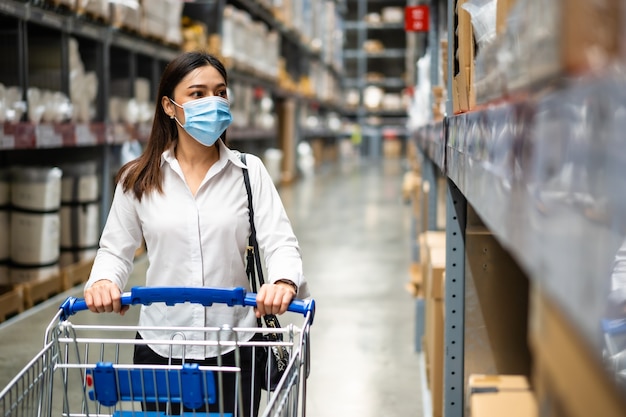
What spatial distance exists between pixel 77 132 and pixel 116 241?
3.65 m

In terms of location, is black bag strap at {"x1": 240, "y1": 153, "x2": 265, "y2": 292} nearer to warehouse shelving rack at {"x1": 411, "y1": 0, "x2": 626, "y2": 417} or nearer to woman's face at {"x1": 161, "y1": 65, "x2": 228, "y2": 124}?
woman's face at {"x1": 161, "y1": 65, "x2": 228, "y2": 124}

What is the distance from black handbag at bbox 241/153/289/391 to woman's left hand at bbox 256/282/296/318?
149 mm

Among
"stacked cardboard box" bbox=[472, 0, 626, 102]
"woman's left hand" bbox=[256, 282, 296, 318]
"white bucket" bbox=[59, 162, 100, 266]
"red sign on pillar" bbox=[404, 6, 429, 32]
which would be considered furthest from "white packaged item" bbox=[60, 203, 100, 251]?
"stacked cardboard box" bbox=[472, 0, 626, 102]

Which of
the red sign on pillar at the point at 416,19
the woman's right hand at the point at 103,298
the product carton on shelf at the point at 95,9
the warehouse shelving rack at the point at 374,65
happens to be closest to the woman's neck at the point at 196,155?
the woman's right hand at the point at 103,298

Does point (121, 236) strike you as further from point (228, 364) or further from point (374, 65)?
point (374, 65)

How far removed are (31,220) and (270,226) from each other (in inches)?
130

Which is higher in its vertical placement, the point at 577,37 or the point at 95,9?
the point at 95,9

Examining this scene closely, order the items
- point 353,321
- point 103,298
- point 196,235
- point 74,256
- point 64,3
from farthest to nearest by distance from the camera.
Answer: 1. point 74,256
2. point 64,3
3. point 353,321
4. point 196,235
5. point 103,298

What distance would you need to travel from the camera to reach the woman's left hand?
1.74 meters

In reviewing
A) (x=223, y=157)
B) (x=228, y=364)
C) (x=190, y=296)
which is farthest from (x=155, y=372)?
(x=223, y=157)

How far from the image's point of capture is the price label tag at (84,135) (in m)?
5.53

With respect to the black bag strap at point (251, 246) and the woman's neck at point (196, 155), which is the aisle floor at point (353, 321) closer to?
the black bag strap at point (251, 246)

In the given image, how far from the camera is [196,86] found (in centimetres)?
213

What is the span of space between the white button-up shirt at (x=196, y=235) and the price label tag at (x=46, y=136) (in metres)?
2.97
